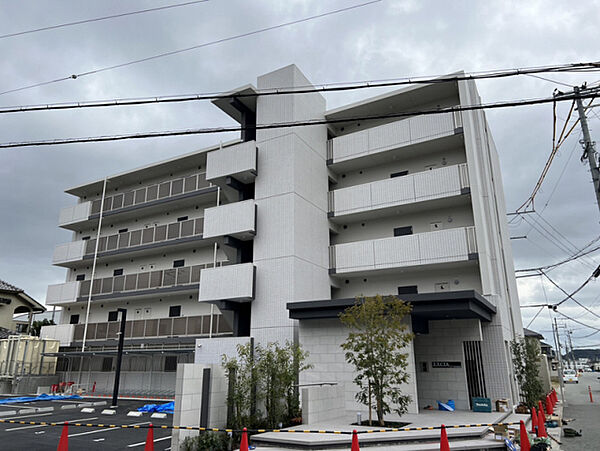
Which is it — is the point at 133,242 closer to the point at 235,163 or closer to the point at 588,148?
the point at 235,163

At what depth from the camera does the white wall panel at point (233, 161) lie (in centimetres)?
2086

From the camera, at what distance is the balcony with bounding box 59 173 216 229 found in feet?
86.4

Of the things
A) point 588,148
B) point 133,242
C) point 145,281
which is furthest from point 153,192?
point 588,148

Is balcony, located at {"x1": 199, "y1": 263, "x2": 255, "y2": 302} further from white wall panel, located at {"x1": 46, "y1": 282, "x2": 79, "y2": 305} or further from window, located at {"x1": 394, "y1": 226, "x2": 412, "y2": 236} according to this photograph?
white wall panel, located at {"x1": 46, "y1": 282, "x2": 79, "y2": 305}

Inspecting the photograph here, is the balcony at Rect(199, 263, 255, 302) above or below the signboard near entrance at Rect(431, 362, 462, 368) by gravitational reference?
above

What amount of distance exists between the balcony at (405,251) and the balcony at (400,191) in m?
1.72

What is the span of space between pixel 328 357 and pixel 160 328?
11871mm

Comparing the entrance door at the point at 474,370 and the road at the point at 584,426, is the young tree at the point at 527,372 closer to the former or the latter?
the road at the point at 584,426

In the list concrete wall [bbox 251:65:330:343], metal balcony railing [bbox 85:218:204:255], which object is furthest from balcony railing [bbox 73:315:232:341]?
metal balcony railing [bbox 85:218:204:255]

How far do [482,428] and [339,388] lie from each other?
5.48 metres

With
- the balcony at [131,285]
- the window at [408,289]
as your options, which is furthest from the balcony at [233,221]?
the window at [408,289]

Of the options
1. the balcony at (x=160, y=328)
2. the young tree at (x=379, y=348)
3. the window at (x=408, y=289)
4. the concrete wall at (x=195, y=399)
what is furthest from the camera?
the balcony at (x=160, y=328)

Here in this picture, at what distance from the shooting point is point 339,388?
52.7 ft

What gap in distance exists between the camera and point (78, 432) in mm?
14219
